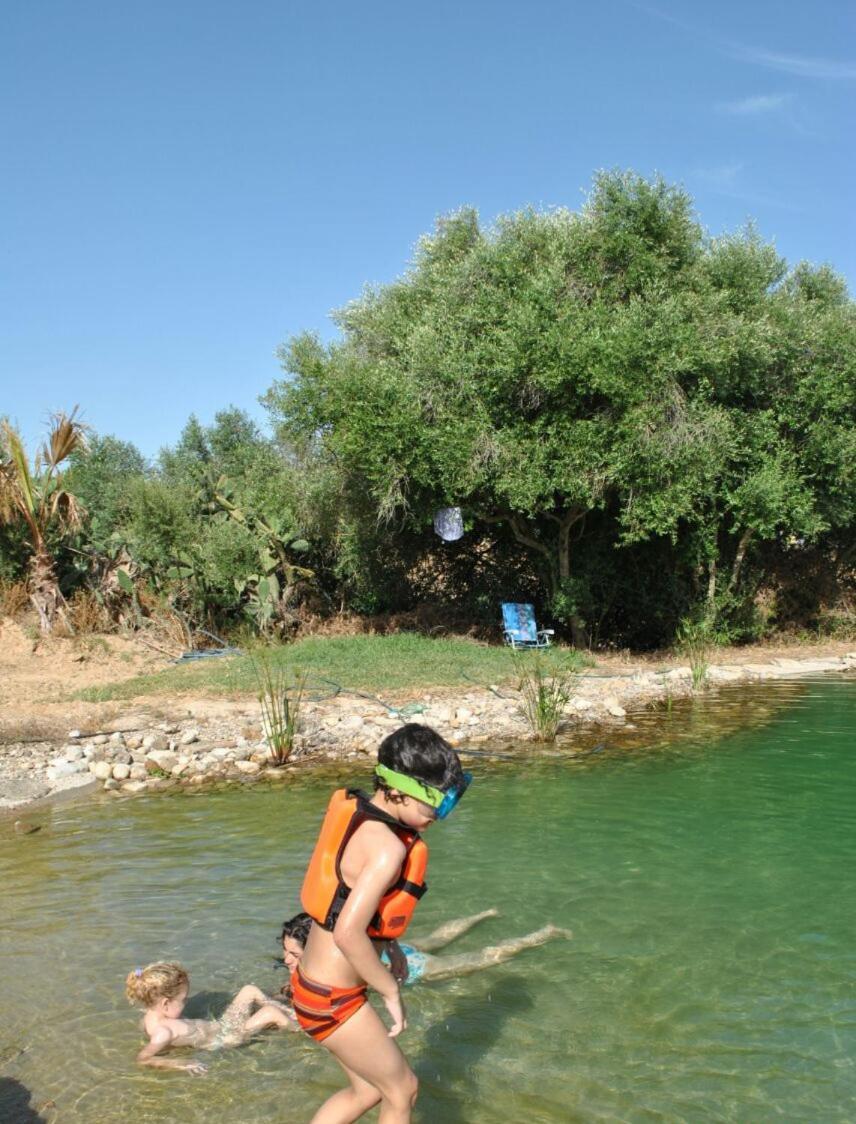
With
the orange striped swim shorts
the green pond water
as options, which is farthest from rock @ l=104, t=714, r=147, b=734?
the orange striped swim shorts

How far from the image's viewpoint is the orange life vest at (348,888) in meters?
2.87

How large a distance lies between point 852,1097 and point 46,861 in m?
5.64

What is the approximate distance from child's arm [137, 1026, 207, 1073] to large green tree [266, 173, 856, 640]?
11366 mm

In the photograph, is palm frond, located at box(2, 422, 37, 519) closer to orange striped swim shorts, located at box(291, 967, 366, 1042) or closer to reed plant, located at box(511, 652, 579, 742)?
reed plant, located at box(511, 652, 579, 742)

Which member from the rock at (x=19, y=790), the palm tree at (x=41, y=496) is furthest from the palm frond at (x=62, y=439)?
the rock at (x=19, y=790)

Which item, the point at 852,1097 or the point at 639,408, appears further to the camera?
the point at 639,408

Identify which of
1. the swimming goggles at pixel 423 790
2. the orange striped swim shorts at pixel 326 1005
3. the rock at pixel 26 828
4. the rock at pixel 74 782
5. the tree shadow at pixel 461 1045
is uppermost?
the swimming goggles at pixel 423 790

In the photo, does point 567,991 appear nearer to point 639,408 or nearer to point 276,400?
point 639,408

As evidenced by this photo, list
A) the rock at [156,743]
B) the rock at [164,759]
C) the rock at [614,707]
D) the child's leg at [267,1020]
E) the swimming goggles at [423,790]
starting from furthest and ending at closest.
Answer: the rock at [614,707] → the rock at [156,743] → the rock at [164,759] → the child's leg at [267,1020] → the swimming goggles at [423,790]

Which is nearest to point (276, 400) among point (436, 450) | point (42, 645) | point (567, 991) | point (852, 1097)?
point (436, 450)

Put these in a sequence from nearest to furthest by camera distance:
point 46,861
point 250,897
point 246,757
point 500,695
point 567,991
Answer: point 567,991, point 250,897, point 46,861, point 246,757, point 500,695

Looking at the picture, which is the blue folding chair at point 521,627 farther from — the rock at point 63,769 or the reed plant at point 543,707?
the rock at point 63,769

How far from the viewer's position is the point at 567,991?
16.2 feet

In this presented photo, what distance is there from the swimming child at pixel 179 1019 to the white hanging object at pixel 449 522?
1217cm
